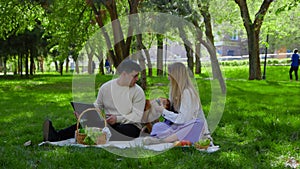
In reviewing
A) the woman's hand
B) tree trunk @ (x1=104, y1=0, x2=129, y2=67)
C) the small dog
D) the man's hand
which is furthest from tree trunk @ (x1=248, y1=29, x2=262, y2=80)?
the man's hand

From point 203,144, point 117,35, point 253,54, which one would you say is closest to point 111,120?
point 203,144

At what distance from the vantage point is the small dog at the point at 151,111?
17.7 feet

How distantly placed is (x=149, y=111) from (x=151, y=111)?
1.2 inches

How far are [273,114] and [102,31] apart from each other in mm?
6294

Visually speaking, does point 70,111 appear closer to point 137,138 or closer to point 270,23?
point 137,138

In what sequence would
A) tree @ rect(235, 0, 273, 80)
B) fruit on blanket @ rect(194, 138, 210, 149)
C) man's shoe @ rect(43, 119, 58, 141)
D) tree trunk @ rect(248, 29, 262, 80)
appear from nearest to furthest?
fruit on blanket @ rect(194, 138, 210, 149)
man's shoe @ rect(43, 119, 58, 141)
tree @ rect(235, 0, 273, 80)
tree trunk @ rect(248, 29, 262, 80)

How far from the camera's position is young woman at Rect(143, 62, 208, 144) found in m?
5.03

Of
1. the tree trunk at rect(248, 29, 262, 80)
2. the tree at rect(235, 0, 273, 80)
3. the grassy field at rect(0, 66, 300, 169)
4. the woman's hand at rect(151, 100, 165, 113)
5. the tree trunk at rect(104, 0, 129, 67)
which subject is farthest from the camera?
the tree trunk at rect(248, 29, 262, 80)

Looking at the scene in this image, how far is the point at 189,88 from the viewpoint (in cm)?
504

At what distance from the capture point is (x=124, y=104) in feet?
18.0

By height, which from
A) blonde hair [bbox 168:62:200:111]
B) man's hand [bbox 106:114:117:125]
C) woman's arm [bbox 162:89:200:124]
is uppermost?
blonde hair [bbox 168:62:200:111]

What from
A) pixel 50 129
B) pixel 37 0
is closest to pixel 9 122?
pixel 50 129

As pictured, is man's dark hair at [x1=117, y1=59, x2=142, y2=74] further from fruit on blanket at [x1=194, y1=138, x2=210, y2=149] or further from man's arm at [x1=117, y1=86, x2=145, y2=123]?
fruit on blanket at [x1=194, y1=138, x2=210, y2=149]

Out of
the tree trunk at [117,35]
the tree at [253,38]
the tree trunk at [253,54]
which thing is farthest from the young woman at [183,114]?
the tree trunk at [253,54]
